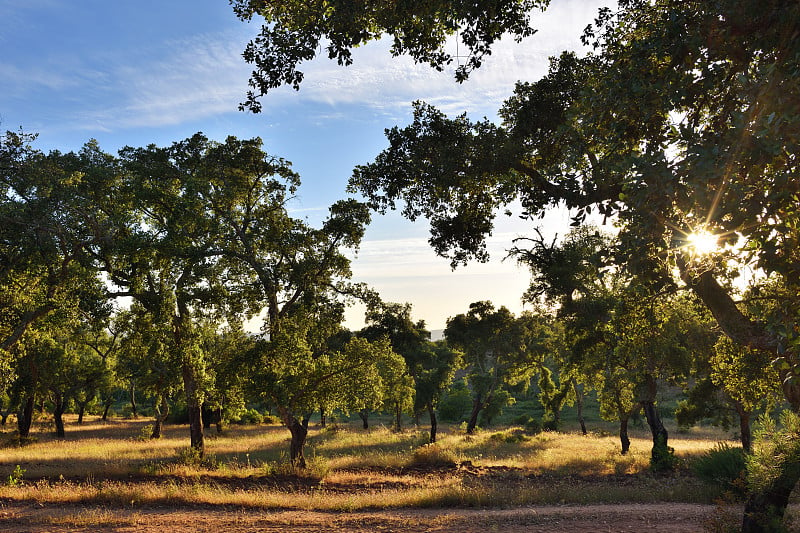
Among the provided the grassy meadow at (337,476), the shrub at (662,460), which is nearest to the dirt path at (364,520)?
the grassy meadow at (337,476)

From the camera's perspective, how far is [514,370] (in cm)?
3819

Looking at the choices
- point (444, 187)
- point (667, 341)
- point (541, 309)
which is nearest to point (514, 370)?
point (541, 309)

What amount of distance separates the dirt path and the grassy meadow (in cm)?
102

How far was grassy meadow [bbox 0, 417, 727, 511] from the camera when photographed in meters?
12.9

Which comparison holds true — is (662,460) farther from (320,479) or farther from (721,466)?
(320,479)

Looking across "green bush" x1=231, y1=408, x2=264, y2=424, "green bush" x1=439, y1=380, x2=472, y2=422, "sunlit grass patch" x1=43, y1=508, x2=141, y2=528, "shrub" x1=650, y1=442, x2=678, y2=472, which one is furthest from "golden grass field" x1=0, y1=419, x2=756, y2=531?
"green bush" x1=439, y1=380, x2=472, y2=422

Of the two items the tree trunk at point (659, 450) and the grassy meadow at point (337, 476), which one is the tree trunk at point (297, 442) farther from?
the tree trunk at point (659, 450)

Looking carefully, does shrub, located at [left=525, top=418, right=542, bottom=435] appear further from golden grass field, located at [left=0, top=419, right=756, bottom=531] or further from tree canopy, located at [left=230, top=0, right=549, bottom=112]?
tree canopy, located at [left=230, top=0, right=549, bottom=112]

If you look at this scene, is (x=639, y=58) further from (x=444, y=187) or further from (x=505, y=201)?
(x=505, y=201)

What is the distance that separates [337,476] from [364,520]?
8.86 meters

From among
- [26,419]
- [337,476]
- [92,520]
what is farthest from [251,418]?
[92,520]

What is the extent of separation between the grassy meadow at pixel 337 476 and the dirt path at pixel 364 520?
1024 millimetres

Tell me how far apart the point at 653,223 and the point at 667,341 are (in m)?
17.4

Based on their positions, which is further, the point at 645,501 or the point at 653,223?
the point at 645,501
